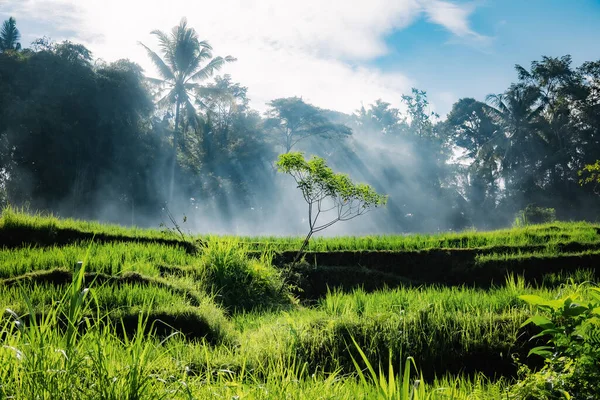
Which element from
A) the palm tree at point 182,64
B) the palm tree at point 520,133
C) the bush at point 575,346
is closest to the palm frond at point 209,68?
the palm tree at point 182,64

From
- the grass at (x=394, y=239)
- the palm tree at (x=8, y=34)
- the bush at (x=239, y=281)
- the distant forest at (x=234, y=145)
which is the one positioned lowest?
the bush at (x=239, y=281)

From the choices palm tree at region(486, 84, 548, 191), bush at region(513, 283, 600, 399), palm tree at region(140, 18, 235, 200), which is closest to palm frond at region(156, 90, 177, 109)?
palm tree at region(140, 18, 235, 200)

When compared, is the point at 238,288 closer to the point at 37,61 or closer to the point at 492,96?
the point at 37,61

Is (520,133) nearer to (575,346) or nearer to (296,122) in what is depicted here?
(296,122)

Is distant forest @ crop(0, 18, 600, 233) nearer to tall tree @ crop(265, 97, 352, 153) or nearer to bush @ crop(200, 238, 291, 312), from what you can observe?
tall tree @ crop(265, 97, 352, 153)

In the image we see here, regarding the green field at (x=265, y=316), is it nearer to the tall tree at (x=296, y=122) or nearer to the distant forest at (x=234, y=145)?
the distant forest at (x=234, y=145)

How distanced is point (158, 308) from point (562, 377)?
3800mm

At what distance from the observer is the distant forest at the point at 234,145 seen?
23.2 metres

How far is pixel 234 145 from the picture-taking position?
1251 inches

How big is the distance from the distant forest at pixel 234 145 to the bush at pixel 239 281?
724 inches

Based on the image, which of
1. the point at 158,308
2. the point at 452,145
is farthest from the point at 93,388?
the point at 452,145

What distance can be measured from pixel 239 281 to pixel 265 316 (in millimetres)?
→ 1368

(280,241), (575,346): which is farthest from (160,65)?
(575,346)

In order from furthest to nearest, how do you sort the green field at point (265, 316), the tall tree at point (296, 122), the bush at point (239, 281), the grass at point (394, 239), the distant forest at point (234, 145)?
the tall tree at point (296, 122), the distant forest at point (234, 145), the grass at point (394, 239), the bush at point (239, 281), the green field at point (265, 316)
